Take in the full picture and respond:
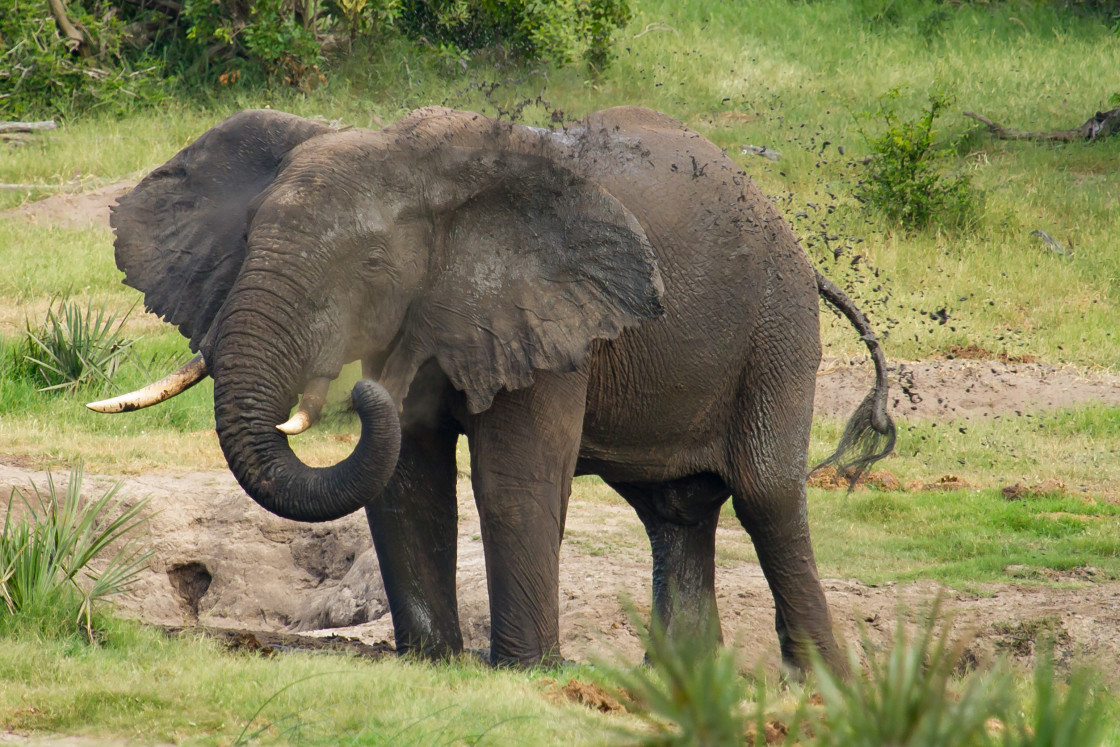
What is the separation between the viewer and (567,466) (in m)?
5.94

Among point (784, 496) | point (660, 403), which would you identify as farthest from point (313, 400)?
point (784, 496)

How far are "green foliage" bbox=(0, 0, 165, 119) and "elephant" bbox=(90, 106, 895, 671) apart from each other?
16.4 metres

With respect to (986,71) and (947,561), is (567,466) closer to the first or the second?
(947,561)

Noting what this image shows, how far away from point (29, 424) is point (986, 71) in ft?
61.7

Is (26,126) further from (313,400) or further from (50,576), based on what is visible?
(313,400)

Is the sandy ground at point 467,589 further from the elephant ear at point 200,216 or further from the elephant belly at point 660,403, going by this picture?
the elephant ear at point 200,216

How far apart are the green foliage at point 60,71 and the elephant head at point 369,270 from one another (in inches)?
647

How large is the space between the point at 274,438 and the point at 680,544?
3.16 metres

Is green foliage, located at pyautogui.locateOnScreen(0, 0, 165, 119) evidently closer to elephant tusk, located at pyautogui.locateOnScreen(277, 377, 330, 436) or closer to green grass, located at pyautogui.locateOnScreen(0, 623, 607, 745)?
elephant tusk, located at pyautogui.locateOnScreen(277, 377, 330, 436)

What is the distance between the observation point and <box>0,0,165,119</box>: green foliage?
2114cm

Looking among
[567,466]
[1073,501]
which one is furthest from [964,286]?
[567,466]

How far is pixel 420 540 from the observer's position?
21.1ft

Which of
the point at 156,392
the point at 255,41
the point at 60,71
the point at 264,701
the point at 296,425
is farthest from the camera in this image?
the point at 60,71

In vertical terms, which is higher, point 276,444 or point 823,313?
point 276,444
